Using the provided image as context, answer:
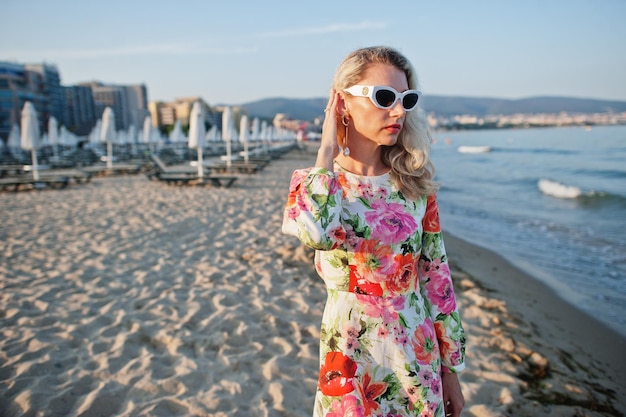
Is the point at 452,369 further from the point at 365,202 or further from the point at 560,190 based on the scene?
the point at 560,190

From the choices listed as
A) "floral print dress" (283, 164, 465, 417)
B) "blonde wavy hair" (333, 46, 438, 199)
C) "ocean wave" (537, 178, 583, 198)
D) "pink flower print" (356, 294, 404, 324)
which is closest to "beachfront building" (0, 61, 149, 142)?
"ocean wave" (537, 178, 583, 198)

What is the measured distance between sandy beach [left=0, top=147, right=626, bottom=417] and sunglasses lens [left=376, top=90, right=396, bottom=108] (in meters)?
2.24

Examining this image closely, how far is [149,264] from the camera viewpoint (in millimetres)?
5590

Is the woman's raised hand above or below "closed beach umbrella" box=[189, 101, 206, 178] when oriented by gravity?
below

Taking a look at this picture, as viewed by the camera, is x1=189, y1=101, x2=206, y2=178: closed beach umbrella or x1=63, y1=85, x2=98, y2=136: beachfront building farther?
x1=63, y1=85, x2=98, y2=136: beachfront building

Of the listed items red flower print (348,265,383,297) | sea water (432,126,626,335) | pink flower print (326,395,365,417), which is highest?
red flower print (348,265,383,297)

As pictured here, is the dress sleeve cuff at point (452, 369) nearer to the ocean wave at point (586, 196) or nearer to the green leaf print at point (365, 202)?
the green leaf print at point (365, 202)

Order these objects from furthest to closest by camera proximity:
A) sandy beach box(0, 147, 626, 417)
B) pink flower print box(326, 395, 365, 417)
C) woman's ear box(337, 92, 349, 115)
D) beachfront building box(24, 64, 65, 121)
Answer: beachfront building box(24, 64, 65, 121) → sandy beach box(0, 147, 626, 417) → woman's ear box(337, 92, 349, 115) → pink flower print box(326, 395, 365, 417)

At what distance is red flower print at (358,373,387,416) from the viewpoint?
1274 millimetres

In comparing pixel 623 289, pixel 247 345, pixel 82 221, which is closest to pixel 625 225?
pixel 623 289

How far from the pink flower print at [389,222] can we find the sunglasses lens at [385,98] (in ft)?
1.04

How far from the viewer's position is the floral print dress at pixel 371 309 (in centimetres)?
125

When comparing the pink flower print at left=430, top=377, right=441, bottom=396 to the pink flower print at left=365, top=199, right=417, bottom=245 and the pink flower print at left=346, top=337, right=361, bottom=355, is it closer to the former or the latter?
the pink flower print at left=346, top=337, right=361, bottom=355

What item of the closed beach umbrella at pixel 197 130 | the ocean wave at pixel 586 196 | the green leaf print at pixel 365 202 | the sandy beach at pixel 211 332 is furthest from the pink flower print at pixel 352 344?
the ocean wave at pixel 586 196
